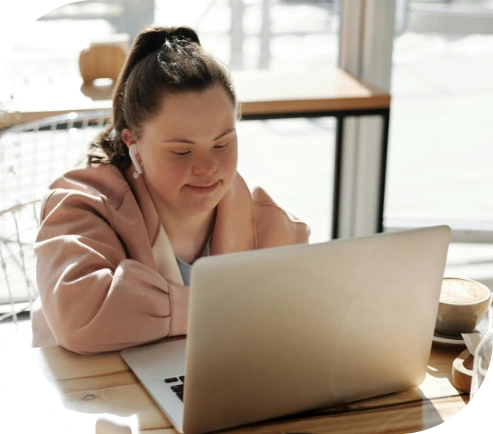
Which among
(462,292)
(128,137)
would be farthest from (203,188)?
(462,292)

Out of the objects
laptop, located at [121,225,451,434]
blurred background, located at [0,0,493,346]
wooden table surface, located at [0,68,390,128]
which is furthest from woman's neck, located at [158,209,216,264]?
blurred background, located at [0,0,493,346]

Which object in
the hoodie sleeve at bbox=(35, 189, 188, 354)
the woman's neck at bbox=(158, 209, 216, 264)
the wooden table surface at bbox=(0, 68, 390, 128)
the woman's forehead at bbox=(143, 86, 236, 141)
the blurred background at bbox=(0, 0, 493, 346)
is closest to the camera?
the hoodie sleeve at bbox=(35, 189, 188, 354)

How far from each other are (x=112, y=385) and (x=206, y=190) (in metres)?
0.43

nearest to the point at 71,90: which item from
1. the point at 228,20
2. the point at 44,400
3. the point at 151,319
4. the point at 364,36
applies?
the point at 228,20

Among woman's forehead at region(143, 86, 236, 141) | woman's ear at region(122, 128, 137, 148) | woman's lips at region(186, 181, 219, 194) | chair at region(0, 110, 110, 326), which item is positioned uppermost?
woman's forehead at region(143, 86, 236, 141)

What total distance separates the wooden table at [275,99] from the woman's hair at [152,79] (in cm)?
69

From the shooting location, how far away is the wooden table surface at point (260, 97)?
211cm

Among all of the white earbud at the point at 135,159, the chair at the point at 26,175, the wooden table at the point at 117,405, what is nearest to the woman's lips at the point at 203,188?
the white earbud at the point at 135,159

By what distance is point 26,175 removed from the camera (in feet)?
7.12

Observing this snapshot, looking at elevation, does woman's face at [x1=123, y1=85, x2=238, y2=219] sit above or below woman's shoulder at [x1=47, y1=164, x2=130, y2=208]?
above

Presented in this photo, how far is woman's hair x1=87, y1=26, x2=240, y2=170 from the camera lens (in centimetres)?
129

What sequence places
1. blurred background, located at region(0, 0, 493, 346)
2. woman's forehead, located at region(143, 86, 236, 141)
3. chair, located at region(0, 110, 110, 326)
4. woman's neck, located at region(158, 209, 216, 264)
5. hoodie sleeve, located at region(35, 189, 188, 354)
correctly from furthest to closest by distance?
blurred background, located at region(0, 0, 493, 346) → chair, located at region(0, 110, 110, 326) → woman's neck, located at region(158, 209, 216, 264) → woman's forehead, located at region(143, 86, 236, 141) → hoodie sleeve, located at region(35, 189, 188, 354)

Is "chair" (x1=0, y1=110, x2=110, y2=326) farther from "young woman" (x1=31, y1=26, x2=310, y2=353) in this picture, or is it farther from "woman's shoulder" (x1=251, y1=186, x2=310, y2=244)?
"woman's shoulder" (x1=251, y1=186, x2=310, y2=244)

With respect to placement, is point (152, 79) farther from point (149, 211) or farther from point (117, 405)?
point (117, 405)
